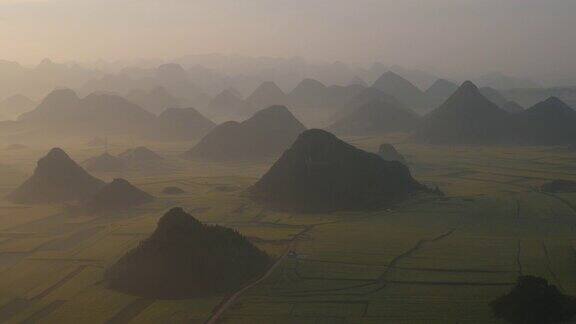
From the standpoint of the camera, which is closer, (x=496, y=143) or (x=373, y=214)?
(x=373, y=214)

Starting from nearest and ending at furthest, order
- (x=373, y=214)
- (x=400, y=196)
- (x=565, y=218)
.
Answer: (x=565, y=218), (x=373, y=214), (x=400, y=196)

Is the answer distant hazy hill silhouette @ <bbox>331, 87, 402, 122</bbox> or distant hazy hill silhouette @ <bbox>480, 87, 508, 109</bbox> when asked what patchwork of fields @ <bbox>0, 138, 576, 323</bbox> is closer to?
distant hazy hill silhouette @ <bbox>331, 87, 402, 122</bbox>

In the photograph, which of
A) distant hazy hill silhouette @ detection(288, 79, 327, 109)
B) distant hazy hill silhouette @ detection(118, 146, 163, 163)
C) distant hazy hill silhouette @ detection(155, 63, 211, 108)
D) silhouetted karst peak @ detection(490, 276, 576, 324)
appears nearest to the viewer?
silhouetted karst peak @ detection(490, 276, 576, 324)

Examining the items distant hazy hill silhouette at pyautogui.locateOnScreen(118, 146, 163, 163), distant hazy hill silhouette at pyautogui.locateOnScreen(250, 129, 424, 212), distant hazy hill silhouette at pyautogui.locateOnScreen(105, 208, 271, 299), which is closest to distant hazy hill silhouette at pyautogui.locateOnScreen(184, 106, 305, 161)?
distant hazy hill silhouette at pyautogui.locateOnScreen(118, 146, 163, 163)

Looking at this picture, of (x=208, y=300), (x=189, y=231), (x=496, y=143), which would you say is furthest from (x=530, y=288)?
(x=496, y=143)

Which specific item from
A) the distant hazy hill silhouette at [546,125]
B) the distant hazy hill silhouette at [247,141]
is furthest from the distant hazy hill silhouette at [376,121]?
the distant hazy hill silhouette at [247,141]

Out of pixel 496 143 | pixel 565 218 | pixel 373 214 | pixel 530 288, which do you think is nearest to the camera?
pixel 530 288

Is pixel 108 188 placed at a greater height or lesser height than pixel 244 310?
greater

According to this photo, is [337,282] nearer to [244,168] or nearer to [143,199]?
[143,199]
